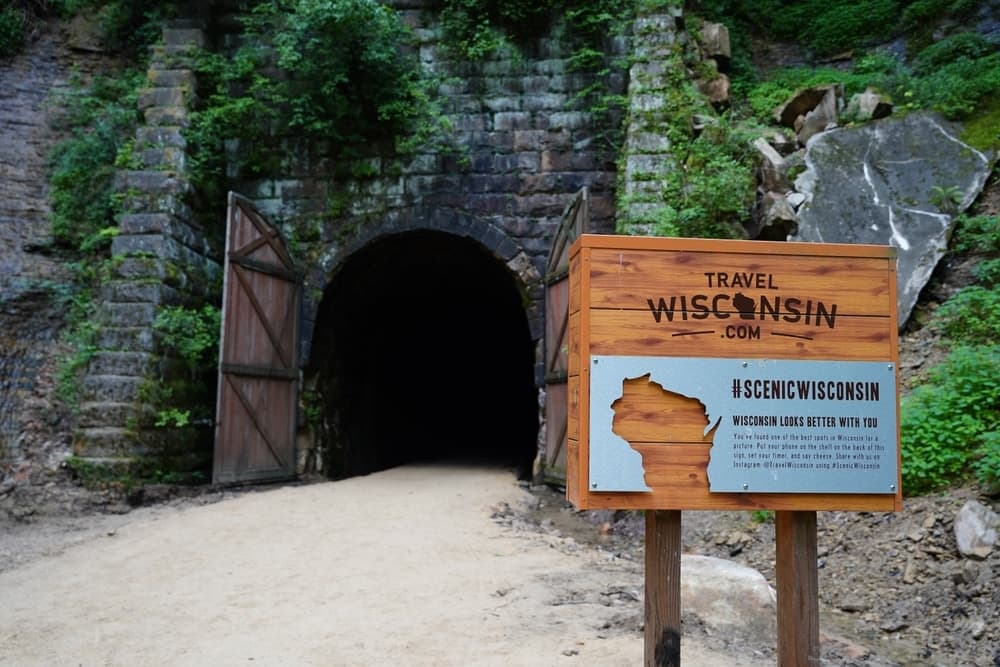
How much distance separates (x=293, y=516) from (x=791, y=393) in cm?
504

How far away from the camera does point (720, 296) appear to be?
103 inches

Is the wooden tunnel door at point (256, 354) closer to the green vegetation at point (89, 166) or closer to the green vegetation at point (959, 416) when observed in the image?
the green vegetation at point (89, 166)

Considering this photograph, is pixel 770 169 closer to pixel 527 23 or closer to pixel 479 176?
pixel 479 176

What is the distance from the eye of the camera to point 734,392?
2.55 metres

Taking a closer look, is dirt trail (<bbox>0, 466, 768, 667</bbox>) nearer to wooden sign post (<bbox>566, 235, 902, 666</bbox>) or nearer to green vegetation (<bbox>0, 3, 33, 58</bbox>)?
wooden sign post (<bbox>566, 235, 902, 666</bbox>)

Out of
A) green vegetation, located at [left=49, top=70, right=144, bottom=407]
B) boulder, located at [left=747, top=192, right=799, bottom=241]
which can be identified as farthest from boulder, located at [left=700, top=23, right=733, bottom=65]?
green vegetation, located at [left=49, top=70, right=144, bottom=407]

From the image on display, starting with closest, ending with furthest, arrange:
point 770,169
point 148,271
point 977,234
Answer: point 977,234
point 148,271
point 770,169

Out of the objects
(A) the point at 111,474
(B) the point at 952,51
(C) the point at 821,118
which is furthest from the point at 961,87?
(A) the point at 111,474

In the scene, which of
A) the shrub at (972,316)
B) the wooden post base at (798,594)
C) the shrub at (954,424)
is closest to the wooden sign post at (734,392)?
the wooden post base at (798,594)

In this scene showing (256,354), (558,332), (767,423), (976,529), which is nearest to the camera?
(767,423)

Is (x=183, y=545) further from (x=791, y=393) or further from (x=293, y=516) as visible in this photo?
(x=791, y=393)

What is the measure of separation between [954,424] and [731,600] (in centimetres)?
220

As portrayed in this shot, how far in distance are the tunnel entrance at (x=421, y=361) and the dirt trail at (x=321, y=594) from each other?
3.09 metres

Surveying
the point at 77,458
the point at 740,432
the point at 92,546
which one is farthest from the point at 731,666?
the point at 77,458
